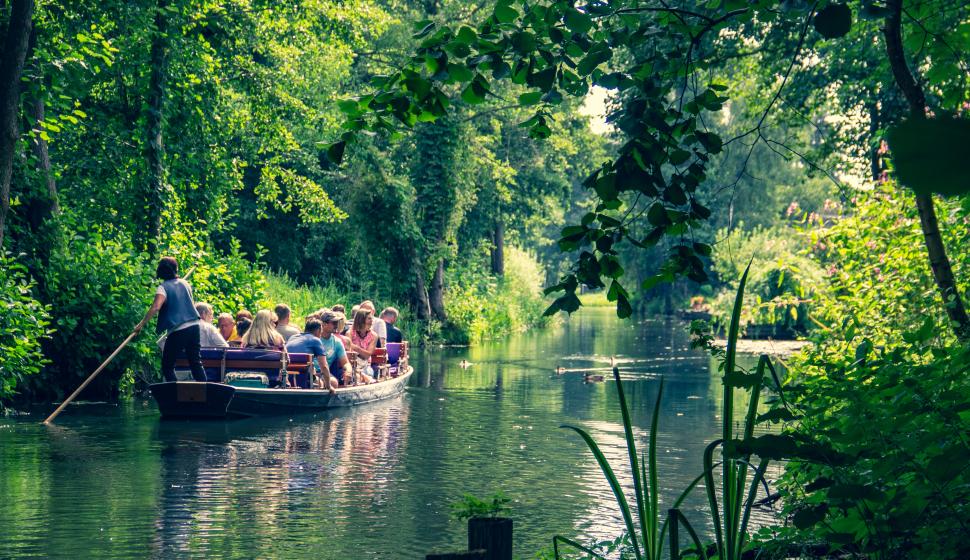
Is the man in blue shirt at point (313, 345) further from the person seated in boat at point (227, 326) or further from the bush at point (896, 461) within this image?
the bush at point (896, 461)

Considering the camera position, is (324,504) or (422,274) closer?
(324,504)

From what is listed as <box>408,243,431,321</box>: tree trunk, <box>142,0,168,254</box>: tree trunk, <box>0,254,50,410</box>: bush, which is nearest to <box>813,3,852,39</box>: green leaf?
<box>0,254,50,410</box>: bush

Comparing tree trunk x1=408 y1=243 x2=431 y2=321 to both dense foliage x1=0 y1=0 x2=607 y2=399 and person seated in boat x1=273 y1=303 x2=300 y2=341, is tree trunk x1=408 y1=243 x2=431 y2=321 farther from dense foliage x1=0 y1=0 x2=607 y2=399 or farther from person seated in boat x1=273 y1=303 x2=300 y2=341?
person seated in boat x1=273 y1=303 x2=300 y2=341

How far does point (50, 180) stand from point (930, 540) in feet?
49.3

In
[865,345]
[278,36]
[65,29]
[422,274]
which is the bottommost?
[865,345]

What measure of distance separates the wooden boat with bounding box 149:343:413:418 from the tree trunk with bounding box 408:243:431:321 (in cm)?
1689

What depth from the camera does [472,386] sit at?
20.7m

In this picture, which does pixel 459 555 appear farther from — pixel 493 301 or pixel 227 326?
pixel 493 301

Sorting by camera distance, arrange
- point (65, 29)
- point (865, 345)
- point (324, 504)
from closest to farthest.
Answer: point (865, 345), point (324, 504), point (65, 29)

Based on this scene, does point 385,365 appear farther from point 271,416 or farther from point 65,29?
point 65,29

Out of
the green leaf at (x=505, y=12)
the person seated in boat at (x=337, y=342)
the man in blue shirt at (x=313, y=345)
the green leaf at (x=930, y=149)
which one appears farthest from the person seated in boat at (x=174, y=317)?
the green leaf at (x=930, y=149)

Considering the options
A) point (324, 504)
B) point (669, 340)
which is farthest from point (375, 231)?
point (324, 504)

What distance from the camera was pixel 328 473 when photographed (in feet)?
36.8

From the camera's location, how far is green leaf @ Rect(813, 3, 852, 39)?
12.6 ft
